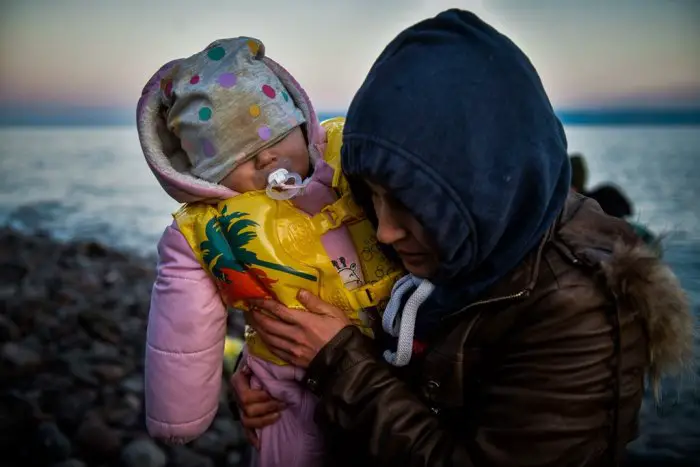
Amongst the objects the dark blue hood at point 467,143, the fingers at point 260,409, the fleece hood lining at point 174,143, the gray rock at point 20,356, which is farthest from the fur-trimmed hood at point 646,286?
the gray rock at point 20,356

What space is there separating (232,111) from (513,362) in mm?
986

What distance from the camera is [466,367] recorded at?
140 cm

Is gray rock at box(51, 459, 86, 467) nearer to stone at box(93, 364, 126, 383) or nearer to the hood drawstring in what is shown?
stone at box(93, 364, 126, 383)

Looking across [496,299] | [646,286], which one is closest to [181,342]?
[496,299]

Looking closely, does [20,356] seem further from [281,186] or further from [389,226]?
[389,226]

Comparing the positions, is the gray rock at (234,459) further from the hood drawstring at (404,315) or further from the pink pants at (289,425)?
the hood drawstring at (404,315)

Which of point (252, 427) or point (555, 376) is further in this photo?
point (252, 427)

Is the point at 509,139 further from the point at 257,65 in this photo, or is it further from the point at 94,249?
the point at 94,249

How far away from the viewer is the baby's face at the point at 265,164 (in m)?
1.75

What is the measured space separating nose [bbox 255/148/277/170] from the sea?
336 centimetres

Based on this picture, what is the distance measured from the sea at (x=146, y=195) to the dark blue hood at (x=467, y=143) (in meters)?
3.31

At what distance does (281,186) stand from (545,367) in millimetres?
822

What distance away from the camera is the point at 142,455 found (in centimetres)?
374

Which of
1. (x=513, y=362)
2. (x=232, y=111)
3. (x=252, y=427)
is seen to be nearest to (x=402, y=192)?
(x=513, y=362)
